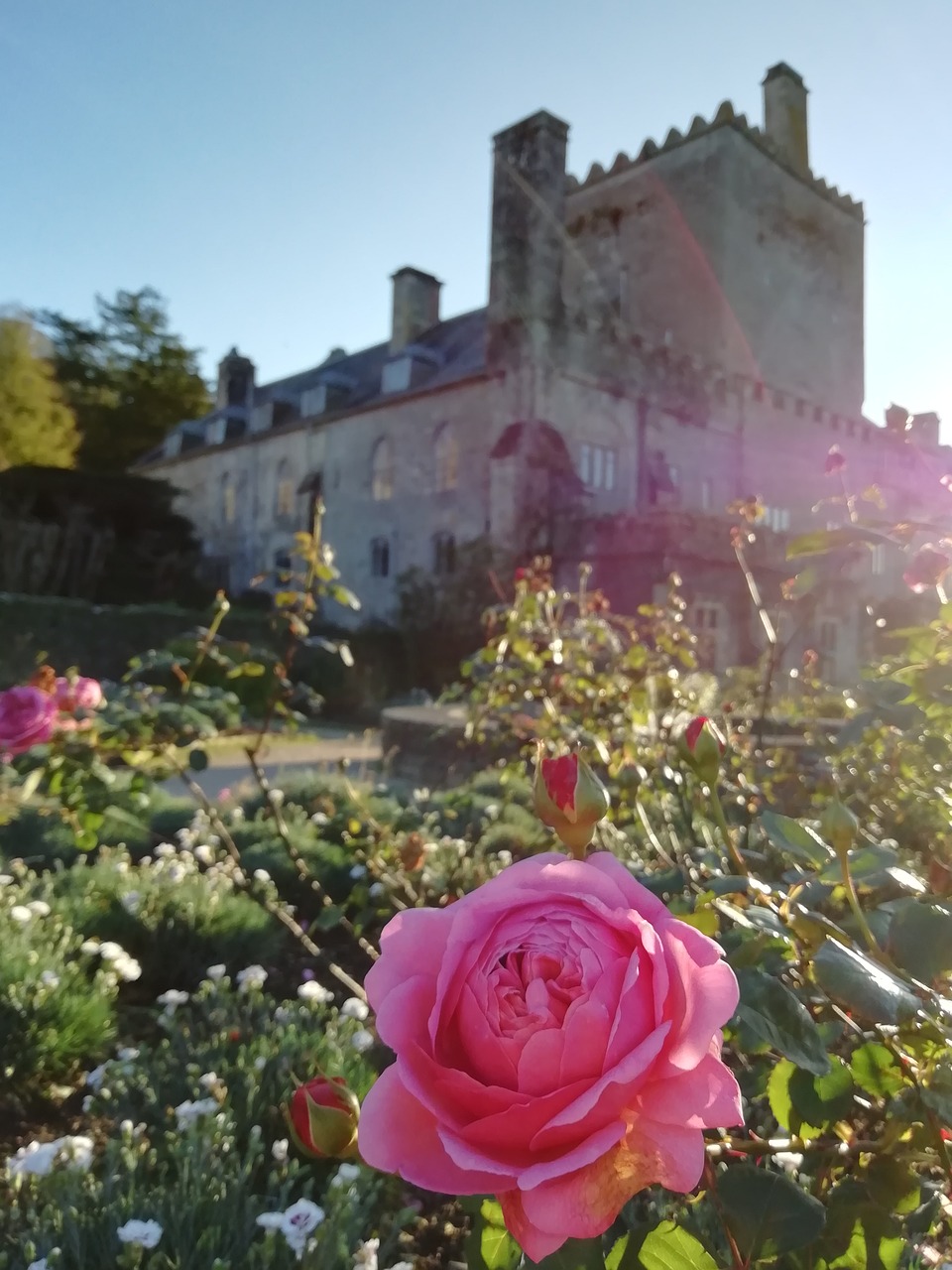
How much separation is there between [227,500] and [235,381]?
4.42 m

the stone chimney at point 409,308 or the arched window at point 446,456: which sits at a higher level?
the stone chimney at point 409,308

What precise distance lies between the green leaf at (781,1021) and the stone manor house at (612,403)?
1345 cm

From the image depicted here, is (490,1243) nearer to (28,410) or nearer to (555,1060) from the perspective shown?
(555,1060)

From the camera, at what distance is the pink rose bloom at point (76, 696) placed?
2432 mm

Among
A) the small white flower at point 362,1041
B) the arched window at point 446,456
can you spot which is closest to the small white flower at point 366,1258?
the small white flower at point 362,1041

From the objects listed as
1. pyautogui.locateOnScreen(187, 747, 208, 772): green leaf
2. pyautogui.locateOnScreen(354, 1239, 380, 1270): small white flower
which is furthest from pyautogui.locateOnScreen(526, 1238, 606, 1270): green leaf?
pyautogui.locateOnScreen(187, 747, 208, 772): green leaf

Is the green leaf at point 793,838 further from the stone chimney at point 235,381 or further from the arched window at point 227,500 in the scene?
the stone chimney at point 235,381

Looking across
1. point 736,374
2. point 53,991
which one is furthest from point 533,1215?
point 736,374

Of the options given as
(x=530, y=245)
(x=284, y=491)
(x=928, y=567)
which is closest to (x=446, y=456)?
(x=530, y=245)

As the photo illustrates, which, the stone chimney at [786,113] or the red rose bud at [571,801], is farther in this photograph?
the stone chimney at [786,113]

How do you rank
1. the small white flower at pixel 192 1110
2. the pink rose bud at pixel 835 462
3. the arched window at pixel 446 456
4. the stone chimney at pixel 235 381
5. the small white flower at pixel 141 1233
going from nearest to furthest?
the small white flower at pixel 141 1233, the small white flower at pixel 192 1110, the pink rose bud at pixel 835 462, the arched window at pixel 446 456, the stone chimney at pixel 235 381

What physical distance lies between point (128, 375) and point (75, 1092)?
1427 inches

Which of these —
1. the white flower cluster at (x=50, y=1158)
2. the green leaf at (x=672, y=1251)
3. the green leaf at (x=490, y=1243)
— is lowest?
the white flower cluster at (x=50, y=1158)

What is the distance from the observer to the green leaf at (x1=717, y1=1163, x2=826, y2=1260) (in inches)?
29.3
